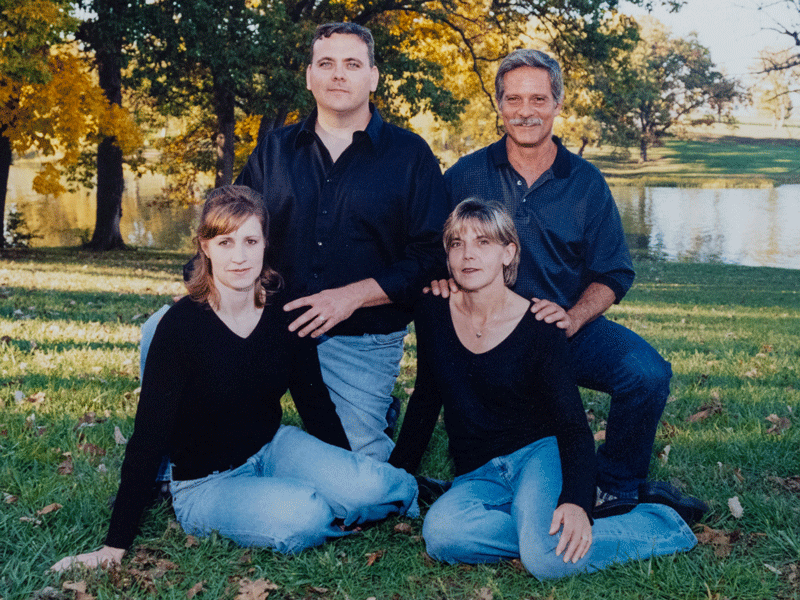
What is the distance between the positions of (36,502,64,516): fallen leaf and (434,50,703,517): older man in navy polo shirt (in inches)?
106

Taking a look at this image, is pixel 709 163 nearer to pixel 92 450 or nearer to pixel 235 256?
pixel 92 450

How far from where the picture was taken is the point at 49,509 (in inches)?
142

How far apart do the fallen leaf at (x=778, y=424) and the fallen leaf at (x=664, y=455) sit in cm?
79

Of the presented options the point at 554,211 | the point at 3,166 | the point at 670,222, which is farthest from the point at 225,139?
the point at 670,222

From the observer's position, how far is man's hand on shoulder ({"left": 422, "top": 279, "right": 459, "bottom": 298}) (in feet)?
12.2

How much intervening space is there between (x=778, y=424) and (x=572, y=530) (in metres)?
2.63

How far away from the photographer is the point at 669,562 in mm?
3217

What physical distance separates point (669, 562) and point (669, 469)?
1.14 meters

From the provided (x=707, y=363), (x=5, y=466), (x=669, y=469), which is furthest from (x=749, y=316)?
(x=5, y=466)

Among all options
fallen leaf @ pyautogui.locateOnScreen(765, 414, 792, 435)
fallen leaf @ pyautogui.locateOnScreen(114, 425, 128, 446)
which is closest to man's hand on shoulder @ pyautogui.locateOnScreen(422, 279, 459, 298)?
fallen leaf @ pyautogui.locateOnScreen(114, 425, 128, 446)

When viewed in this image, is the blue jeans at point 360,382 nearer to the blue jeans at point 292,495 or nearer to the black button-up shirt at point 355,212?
the black button-up shirt at point 355,212

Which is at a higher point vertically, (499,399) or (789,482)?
(499,399)

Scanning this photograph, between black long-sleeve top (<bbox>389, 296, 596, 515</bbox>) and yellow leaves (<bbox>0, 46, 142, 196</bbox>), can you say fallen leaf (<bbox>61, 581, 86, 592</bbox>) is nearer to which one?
black long-sleeve top (<bbox>389, 296, 596, 515</bbox>)

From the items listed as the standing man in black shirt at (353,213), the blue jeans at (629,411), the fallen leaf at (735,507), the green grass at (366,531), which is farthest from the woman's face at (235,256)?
the fallen leaf at (735,507)
